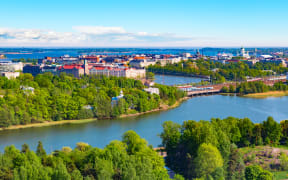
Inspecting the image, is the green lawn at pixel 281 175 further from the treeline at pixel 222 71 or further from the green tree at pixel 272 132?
the treeline at pixel 222 71

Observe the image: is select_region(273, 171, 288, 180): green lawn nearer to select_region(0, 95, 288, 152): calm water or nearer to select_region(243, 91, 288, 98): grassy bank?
select_region(0, 95, 288, 152): calm water

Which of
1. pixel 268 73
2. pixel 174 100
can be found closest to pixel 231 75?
pixel 268 73

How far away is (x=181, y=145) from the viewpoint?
7637 millimetres

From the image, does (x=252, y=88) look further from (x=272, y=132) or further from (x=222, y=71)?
(x=272, y=132)

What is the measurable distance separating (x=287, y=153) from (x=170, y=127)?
2447 mm

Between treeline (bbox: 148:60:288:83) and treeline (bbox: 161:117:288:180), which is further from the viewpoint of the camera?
treeline (bbox: 148:60:288:83)

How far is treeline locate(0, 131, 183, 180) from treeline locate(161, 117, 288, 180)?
720 millimetres

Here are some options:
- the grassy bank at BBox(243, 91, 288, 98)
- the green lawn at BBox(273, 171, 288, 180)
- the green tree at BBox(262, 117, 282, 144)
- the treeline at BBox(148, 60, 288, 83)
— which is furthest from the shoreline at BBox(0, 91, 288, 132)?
the green lawn at BBox(273, 171, 288, 180)

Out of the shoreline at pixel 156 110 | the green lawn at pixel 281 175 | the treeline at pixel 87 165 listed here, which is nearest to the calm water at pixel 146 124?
the shoreline at pixel 156 110

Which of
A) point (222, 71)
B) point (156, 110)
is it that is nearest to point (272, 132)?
point (156, 110)

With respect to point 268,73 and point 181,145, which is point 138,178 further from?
point 268,73

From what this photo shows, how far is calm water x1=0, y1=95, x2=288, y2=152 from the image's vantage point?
31.3ft

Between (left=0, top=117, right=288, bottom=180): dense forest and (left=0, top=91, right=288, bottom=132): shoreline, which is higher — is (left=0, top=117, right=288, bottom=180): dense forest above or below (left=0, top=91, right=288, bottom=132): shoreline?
above

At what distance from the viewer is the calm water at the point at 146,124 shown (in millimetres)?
9555
